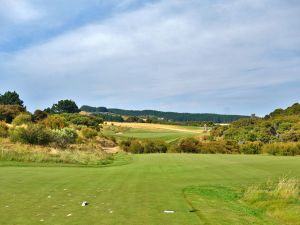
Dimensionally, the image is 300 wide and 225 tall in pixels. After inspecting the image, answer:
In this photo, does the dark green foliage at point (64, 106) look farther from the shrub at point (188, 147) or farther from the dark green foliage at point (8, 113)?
the shrub at point (188, 147)

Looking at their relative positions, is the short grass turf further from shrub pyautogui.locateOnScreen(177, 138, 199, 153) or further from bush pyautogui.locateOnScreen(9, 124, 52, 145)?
shrub pyautogui.locateOnScreen(177, 138, 199, 153)

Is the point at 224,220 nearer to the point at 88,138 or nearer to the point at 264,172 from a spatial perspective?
the point at 264,172

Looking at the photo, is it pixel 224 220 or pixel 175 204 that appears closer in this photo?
pixel 224 220

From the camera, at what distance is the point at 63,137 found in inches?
2143

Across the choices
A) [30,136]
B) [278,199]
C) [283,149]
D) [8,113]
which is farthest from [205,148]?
[278,199]

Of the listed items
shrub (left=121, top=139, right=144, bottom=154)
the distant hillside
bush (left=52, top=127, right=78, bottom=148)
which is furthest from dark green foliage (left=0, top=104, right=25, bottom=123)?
the distant hillside

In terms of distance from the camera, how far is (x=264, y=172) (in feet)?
83.3

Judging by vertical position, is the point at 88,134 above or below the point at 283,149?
above

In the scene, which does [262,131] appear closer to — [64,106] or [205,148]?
[205,148]

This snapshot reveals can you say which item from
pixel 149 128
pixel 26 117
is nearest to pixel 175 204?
pixel 26 117

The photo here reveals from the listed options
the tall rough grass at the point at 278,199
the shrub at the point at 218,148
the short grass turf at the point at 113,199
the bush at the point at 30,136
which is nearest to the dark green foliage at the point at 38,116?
the shrub at the point at 218,148

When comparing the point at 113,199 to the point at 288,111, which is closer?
the point at 113,199

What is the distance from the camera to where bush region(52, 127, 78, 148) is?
167 ft

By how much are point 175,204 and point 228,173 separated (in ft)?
39.6
